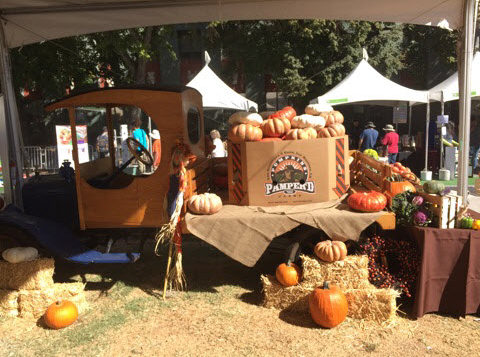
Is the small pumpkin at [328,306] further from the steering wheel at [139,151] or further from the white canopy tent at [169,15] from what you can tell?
the steering wheel at [139,151]

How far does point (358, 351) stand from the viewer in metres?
3.67

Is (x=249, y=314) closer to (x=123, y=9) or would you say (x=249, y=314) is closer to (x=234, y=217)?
(x=234, y=217)

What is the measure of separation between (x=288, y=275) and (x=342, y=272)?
569 mm

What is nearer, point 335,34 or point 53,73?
point 53,73

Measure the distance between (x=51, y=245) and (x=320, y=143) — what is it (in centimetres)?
321

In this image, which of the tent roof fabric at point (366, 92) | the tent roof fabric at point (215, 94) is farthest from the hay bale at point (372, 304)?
the tent roof fabric at point (215, 94)

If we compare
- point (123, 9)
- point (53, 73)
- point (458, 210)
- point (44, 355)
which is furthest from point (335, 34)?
point (44, 355)

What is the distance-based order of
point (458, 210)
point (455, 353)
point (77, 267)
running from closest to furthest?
point (455, 353) < point (458, 210) < point (77, 267)

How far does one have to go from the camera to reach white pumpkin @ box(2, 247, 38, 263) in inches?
175

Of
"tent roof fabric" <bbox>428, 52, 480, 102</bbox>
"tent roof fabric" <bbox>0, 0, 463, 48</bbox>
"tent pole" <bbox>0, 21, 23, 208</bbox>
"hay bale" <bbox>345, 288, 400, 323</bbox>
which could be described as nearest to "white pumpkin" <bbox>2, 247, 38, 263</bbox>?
"tent pole" <bbox>0, 21, 23, 208</bbox>

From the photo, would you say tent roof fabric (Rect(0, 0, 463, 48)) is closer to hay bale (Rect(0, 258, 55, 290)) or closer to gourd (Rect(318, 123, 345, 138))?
gourd (Rect(318, 123, 345, 138))

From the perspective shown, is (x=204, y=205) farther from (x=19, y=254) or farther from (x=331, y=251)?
(x=19, y=254)

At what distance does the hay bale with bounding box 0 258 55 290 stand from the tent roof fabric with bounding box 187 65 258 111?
408 inches

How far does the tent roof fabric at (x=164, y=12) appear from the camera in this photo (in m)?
5.66
